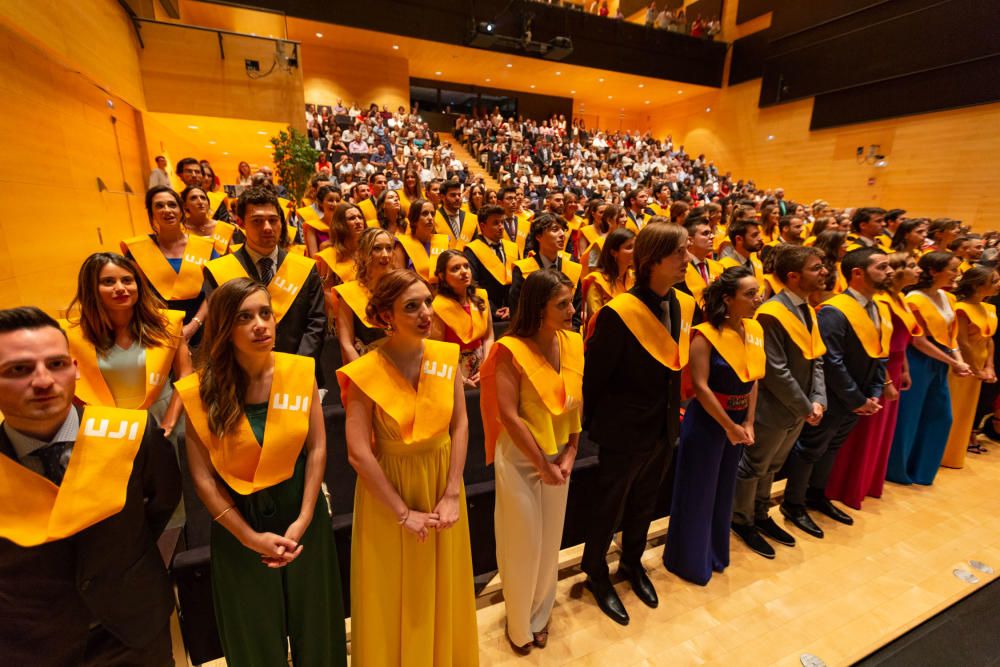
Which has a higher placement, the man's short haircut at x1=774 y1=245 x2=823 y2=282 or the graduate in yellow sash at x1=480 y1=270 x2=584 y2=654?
the man's short haircut at x1=774 y1=245 x2=823 y2=282

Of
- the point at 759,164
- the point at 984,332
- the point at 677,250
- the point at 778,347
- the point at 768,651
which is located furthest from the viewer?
the point at 759,164

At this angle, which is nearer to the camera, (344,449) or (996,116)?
(344,449)

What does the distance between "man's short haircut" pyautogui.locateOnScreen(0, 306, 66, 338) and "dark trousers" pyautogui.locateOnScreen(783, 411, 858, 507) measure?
11.0 feet

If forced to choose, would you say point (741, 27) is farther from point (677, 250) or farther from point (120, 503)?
point (120, 503)

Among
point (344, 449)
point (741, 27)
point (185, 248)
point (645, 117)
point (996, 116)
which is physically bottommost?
point (344, 449)

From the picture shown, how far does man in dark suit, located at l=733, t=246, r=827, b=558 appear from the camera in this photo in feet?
7.64

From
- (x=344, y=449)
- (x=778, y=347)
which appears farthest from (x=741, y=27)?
(x=344, y=449)

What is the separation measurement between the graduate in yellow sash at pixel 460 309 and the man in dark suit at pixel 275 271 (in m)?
0.68

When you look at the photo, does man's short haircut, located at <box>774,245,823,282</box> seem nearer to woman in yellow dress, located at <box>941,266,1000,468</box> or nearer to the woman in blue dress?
the woman in blue dress

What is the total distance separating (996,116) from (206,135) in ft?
62.9

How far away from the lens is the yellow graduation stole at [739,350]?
2061 millimetres

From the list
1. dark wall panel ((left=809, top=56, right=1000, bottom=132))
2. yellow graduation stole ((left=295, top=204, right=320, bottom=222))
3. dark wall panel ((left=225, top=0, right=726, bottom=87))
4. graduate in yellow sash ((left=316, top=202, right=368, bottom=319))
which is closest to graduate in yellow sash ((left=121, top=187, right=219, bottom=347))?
graduate in yellow sash ((left=316, top=202, right=368, bottom=319))

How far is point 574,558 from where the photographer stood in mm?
2418

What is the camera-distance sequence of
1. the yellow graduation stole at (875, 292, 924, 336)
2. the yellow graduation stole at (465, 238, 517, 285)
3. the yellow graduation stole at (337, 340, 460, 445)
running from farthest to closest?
the yellow graduation stole at (465, 238, 517, 285)
the yellow graduation stole at (875, 292, 924, 336)
the yellow graduation stole at (337, 340, 460, 445)
